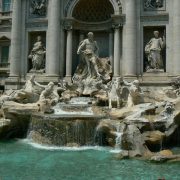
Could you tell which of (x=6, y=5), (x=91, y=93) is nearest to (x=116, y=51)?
(x=91, y=93)

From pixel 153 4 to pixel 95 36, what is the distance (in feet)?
17.4

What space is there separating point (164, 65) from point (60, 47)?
770cm

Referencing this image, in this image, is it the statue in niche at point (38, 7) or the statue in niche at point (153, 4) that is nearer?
the statue in niche at point (153, 4)

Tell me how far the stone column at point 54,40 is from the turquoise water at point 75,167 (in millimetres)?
11201

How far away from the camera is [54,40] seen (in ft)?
87.0

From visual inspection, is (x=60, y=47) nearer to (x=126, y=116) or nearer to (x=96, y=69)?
(x=96, y=69)

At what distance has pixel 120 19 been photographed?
1013 inches

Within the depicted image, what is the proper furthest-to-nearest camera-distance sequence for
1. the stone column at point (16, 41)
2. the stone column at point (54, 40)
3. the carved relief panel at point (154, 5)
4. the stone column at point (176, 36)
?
1. the stone column at point (16, 41)
2. the stone column at point (54, 40)
3. the carved relief panel at point (154, 5)
4. the stone column at point (176, 36)

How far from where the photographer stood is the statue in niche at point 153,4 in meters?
25.7

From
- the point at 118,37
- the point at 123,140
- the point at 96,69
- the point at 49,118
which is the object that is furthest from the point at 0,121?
the point at 118,37

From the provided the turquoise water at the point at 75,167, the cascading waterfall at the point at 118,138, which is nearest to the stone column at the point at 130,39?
the cascading waterfall at the point at 118,138

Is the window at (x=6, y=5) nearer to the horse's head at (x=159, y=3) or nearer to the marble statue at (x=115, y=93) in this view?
the horse's head at (x=159, y=3)

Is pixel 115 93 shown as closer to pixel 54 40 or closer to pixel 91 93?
pixel 91 93

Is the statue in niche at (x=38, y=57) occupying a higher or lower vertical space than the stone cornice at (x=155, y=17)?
lower
